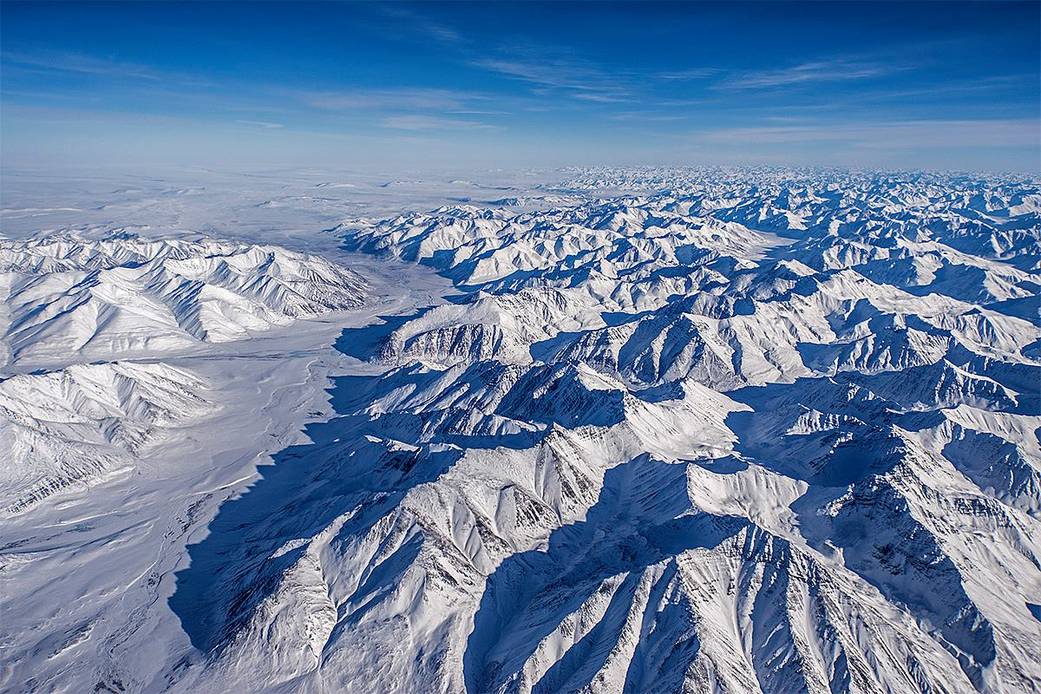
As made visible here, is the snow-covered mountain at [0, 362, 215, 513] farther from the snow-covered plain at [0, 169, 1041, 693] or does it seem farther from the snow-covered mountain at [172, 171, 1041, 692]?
the snow-covered mountain at [172, 171, 1041, 692]

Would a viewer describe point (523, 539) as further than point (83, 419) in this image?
No

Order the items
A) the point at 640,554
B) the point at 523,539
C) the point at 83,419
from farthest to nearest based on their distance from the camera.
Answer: the point at 83,419 → the point at 523,539 → the point at 640,554

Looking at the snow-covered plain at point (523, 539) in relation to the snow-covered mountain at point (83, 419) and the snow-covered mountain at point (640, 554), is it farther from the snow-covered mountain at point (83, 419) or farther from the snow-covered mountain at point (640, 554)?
the snow-covered mountain at point (83, 419)

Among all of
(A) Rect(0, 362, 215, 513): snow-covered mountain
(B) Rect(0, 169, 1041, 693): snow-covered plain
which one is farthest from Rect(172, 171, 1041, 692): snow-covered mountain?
(A) Rect(0, 362, 215, 513): snow-covered mountain

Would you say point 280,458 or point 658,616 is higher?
point 658,616

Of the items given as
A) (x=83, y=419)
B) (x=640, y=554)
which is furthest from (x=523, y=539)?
Answer: (x=83, y=419)

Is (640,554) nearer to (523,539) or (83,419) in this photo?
(523,539)

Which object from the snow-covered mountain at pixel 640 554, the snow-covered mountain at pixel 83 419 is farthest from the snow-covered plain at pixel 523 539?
the snow-covered mountain at pixel 83 419

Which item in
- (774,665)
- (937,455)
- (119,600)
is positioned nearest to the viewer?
(774,665)

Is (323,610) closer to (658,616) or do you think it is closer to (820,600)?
(658,616)

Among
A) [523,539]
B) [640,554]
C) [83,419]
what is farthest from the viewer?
[83,419]

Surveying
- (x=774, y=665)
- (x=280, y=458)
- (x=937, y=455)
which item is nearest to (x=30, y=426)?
(x=280, y=458)
